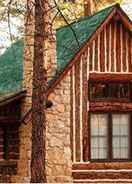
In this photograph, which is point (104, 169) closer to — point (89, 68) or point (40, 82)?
point (89, 68)

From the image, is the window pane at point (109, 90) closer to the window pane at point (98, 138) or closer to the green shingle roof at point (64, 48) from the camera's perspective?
the window pane at point (98, 138)

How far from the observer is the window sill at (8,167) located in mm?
19891

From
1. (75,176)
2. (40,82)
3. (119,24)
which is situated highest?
(119,24)

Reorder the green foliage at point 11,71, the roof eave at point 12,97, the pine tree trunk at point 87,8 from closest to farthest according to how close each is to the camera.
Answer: the roof eave at point 12,97 → the green foliage at point 11,71 → the pine tree trunk at point 87,8

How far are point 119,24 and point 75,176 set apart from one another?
5.32 m

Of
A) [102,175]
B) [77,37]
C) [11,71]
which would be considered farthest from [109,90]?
[11,71]

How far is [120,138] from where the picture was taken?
20703mm

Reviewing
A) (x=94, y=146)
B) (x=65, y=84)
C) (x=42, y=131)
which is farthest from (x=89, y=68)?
(x=42, y=131)

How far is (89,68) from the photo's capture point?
20500 millimetres

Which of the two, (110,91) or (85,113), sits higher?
(110,91)

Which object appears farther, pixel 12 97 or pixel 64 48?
pixel 64 48

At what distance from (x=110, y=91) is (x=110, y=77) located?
0.51m

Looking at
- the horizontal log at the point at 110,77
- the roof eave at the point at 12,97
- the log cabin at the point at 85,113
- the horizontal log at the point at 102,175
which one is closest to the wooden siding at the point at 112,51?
the log cabin at the point at 85,113

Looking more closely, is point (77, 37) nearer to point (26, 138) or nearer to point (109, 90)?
point (109, 90)
